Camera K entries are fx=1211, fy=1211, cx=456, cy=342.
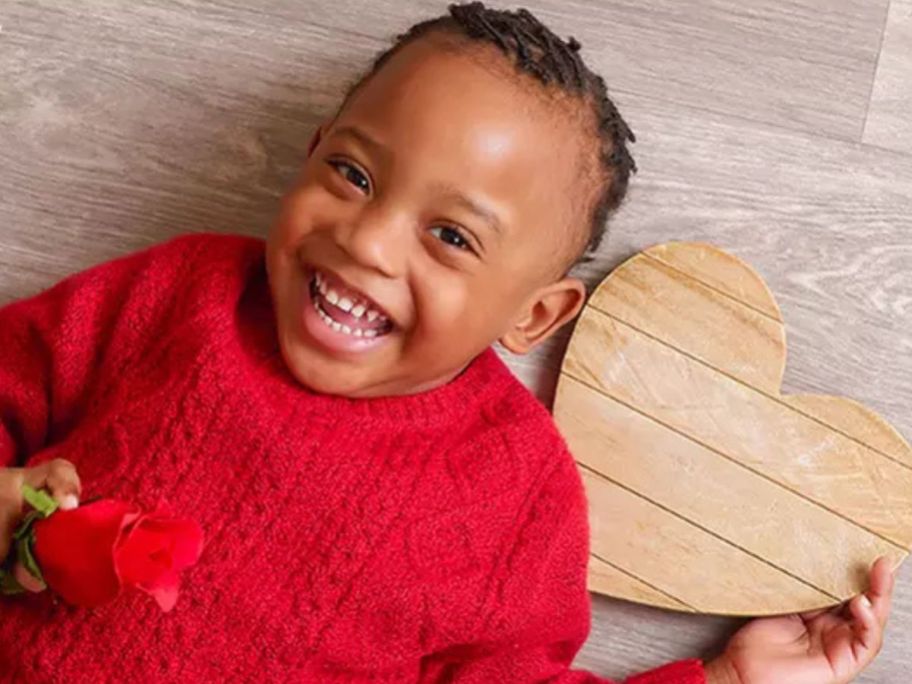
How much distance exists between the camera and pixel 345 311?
0.87 meters

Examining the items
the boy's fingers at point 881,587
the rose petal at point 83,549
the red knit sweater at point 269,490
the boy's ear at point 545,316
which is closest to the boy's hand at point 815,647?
the boy's fingers at point 881,587

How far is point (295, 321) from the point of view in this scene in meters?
0.89

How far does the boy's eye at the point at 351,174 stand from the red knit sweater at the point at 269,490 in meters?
0.13

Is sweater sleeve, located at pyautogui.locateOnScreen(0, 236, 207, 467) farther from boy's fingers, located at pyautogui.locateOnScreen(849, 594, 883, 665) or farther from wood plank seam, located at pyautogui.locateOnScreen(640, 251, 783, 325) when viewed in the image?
boy's fingers, located at pyautogui.locateOnScreen(849, 594, 883, 665)

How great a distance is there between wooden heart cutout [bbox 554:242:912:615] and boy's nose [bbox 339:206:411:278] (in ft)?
0.86

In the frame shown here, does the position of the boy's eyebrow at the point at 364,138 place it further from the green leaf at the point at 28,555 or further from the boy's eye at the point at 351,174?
the green leaf at the point at 28,555

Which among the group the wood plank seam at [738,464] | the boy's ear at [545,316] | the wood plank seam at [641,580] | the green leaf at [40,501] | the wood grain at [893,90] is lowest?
the wood plank seam at [641,580]

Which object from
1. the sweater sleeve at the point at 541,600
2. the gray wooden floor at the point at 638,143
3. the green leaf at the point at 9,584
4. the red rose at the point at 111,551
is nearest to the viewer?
the red rose at the point at 111,551

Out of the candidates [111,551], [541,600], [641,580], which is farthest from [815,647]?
[111,551]

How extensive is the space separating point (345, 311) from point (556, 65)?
23 cm

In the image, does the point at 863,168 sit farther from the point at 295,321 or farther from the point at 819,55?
the point at 295,321

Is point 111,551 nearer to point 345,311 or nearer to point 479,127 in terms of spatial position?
point 345,311

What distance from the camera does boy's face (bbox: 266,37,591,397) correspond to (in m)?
0.83

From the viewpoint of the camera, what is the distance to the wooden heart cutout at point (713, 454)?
1.03m
